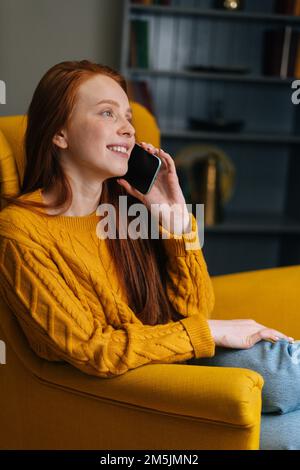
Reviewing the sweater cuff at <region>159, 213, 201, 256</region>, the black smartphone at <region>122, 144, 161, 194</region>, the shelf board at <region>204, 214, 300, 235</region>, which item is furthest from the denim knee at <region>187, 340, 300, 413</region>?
the shelf board at <region>204, 214, 300, 235</region>

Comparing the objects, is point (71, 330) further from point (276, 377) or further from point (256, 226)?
A: point (256, 226)

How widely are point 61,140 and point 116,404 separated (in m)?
0.51

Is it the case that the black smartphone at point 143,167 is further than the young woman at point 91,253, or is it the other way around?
the black smartphone at point 143,167

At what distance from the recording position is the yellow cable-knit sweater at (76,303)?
1309mm

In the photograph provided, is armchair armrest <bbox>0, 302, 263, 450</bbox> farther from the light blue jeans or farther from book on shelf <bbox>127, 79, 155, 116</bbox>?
book on shelf <bbox>127, 79, 155, 116</bbox>

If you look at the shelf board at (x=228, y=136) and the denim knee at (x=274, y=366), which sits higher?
the shelf board at (x=228, y=136)

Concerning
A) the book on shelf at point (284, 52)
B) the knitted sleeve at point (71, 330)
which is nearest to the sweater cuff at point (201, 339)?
the knitted sleeve at point (71, 330)

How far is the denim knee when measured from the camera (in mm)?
1425

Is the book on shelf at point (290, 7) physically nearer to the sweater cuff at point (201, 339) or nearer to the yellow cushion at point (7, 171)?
the yellow cushion at point (7, 171)

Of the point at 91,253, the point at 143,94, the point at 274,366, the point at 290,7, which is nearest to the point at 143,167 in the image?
the point at 91,253

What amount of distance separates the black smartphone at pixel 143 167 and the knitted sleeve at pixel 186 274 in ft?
0.33
